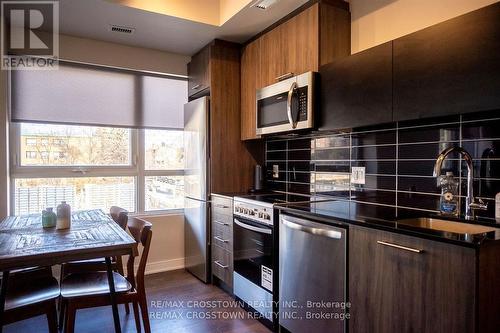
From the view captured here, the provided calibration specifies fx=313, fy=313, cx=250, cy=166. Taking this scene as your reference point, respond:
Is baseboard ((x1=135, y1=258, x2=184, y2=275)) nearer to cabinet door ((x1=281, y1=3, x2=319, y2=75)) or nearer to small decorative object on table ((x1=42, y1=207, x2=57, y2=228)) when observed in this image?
small decorative object on table ((x1=42, y1=207, x2=57, y2=228))

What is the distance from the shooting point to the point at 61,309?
2.13 meters

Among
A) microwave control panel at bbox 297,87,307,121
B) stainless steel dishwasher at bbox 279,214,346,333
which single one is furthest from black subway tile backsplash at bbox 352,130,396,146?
stainless steel dishwasher at bbox 279,214,346,333

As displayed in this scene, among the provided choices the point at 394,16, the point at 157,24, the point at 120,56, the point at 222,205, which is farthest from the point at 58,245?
the point at 394,16

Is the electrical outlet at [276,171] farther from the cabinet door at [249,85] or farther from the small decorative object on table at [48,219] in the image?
the small decorative object on table at [48,219]

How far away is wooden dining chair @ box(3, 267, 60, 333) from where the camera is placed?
161cm

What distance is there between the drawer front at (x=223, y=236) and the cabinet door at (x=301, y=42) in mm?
1448

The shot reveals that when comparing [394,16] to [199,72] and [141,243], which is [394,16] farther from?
[141,243]

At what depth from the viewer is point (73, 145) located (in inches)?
123

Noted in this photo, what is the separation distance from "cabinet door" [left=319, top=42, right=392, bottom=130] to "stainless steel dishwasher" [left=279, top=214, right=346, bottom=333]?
0.69 meters

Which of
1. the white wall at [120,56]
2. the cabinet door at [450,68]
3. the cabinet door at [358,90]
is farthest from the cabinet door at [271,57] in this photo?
the white wall at [120,56]

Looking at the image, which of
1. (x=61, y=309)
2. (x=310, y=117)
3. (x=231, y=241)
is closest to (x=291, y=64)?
(x=310, y=117)

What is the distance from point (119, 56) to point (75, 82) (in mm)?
506

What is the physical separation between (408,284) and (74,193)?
304 cm

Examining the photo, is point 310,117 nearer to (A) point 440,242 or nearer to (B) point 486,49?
(B) point 486,49
